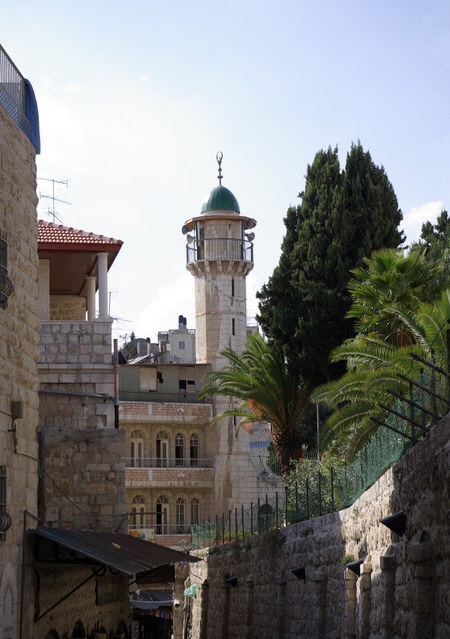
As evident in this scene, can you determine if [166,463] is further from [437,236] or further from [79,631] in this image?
[79,631]

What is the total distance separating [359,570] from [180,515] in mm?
45105

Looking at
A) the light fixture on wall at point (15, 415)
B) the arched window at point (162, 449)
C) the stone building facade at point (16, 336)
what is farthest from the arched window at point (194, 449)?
A: the light fixture on wall at point (15, 415)

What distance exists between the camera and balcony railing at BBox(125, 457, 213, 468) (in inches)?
2477

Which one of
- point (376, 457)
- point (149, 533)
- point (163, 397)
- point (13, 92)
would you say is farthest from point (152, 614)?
point (13, 92)

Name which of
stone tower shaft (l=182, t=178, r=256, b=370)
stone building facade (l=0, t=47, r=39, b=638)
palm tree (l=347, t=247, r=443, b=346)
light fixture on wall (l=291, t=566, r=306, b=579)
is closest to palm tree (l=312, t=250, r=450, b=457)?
palm tree (l=347, t=247, r=443, b=346)

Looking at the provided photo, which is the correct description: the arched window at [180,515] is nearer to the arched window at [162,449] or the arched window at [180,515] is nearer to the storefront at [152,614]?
the arched window at [162,449]

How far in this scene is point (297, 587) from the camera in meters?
24.4

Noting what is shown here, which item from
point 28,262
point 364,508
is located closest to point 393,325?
point 364,508

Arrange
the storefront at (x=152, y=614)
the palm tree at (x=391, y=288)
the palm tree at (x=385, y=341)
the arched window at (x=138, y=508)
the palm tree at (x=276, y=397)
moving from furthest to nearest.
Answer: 1. the arched window at (x=138, y=508)
2. the storefront at (x=152, y=614)
3. the palm tree at (x=276, y=397)
4. the palm tree at (x=391, y=288)
5. the palm tree at (x=385, y=341)

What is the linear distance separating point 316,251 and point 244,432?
71.8 feet

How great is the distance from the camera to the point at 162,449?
210 feet

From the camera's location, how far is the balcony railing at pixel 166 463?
62906 mm

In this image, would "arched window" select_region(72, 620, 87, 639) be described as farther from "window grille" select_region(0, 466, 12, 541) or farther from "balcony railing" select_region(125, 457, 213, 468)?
"balcony railing" select_region(125, 457, 213, 468)

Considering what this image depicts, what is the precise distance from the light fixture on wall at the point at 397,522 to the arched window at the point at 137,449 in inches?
1868
